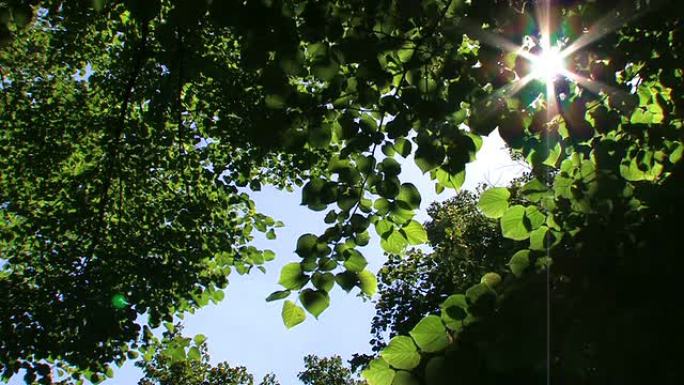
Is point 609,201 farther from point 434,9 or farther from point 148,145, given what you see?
point 148,145

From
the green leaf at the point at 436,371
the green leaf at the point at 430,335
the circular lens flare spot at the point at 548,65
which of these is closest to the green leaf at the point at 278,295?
the green leaf at the point at 430,335

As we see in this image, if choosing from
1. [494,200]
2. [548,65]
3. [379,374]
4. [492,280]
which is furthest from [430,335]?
[548,65]

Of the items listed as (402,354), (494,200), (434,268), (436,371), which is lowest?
(436,371)

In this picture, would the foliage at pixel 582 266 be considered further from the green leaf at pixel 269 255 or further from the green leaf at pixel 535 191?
the green leaf at pixel 269 255

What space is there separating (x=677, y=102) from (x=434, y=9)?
6.13 feet

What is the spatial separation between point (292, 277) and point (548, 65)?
6.85 feet

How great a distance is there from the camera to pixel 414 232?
101 inches

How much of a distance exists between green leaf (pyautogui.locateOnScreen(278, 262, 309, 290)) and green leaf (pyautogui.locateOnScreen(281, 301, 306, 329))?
0.08 m

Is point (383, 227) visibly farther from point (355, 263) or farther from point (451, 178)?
point (451, 178)

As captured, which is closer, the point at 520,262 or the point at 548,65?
the point at 520,262

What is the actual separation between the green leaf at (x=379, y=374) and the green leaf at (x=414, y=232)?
828mm

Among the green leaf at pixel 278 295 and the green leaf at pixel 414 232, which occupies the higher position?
the green leaf at pixel 414 232

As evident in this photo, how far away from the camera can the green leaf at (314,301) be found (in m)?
2.16

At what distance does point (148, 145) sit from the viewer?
8.86 meters
